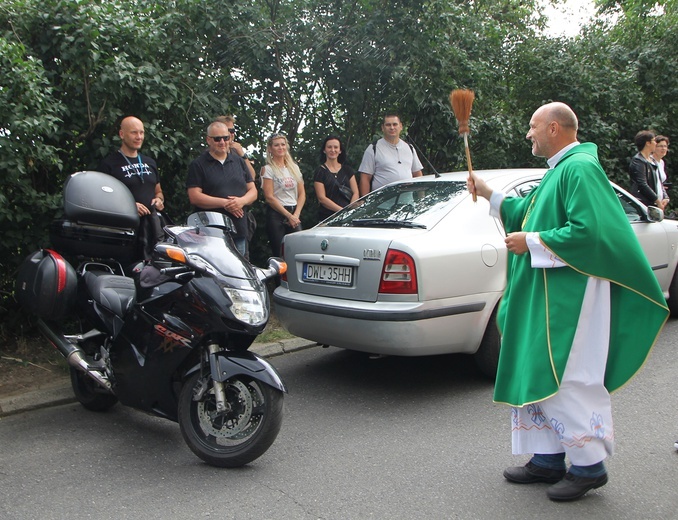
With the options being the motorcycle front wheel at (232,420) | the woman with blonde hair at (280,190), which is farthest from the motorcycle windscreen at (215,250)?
the woman with blonde hair at (280,190)

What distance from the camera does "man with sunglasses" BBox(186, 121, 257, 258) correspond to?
6.39m

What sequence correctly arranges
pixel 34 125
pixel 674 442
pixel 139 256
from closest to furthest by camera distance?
pixel 674 442
pixel 34 125
pixel 139 256

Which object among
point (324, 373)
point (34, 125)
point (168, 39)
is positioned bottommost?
point (324, 373)

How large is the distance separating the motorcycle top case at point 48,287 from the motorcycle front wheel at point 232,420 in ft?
3.56

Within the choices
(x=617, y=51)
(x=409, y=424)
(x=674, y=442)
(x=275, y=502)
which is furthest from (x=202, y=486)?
(x=617, y=51)

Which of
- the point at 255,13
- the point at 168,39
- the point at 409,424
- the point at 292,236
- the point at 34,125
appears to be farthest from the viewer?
the point at 255,13

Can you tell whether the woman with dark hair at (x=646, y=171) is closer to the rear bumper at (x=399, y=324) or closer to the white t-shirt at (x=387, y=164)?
the white t-shirt at (x=387, y=164)

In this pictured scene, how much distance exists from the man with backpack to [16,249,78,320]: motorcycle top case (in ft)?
12.9

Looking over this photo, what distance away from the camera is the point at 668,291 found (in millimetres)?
7309

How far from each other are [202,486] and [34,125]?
2.77 m

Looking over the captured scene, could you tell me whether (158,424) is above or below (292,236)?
below

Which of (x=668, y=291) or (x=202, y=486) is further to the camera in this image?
(x=668, y=291)

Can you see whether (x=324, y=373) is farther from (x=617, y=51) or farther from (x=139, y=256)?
(x=617, y=51)

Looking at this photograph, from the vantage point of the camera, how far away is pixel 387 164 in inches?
305
